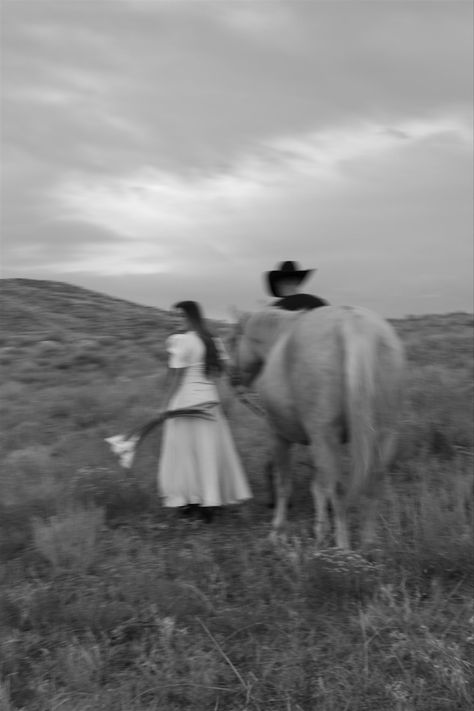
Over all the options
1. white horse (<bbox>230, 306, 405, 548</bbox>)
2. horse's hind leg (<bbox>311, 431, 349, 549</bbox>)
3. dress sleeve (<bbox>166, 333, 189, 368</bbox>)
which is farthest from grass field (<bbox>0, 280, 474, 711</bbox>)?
dress sleeve (<bbox>166, 333, 189, 368</bbox>)

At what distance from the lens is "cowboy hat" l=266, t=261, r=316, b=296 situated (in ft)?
22.4

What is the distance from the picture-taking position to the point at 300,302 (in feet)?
21.6

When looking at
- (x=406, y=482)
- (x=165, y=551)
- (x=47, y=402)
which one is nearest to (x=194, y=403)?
(x=165, y=551)

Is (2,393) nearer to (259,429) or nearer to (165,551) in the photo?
(259,429)

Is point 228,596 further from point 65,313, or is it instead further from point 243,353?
point 65,313

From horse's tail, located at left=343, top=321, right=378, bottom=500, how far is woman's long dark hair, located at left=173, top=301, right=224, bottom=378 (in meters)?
1.46

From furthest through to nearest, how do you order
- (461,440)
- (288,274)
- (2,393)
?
(2,393) < (461,440) < (288,274)

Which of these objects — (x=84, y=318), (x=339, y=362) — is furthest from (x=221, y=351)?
(x=84, y=318)

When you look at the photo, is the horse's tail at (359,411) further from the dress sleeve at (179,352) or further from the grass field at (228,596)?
the dress sleeve at (179,352)

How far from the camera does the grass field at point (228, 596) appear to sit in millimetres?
3883

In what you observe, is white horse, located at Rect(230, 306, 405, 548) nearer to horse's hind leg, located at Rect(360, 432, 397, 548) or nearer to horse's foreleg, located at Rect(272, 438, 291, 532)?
horse's hind leg, located at Rect(360, 432, 397, 548)

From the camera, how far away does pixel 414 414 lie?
9.13 m

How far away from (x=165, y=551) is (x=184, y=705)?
1817 mm

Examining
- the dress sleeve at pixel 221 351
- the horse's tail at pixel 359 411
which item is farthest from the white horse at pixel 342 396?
the dress sleeve at pixel 221 351
